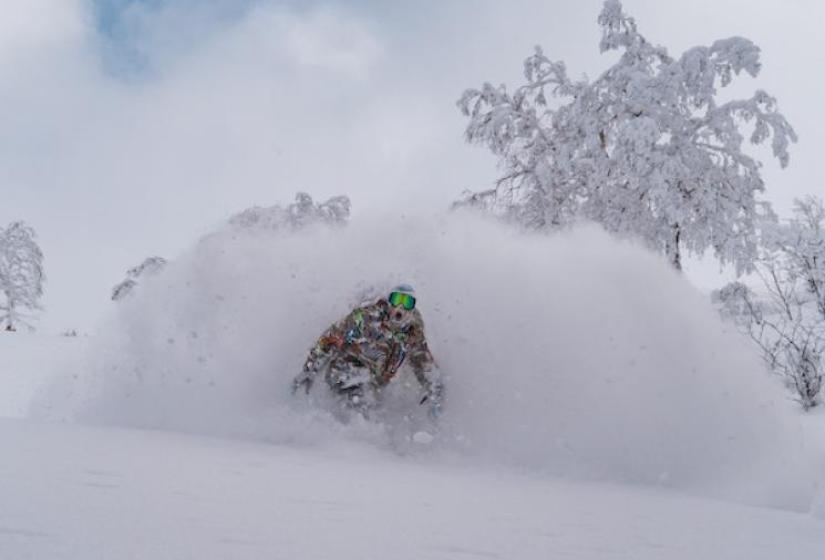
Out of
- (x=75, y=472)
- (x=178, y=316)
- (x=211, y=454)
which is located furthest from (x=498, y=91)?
(x=75, y=472)

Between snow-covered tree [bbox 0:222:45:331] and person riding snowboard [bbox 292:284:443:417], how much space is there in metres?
33.6

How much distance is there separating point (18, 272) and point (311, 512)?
3730 centimetres

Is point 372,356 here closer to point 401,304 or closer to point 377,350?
point 377,350

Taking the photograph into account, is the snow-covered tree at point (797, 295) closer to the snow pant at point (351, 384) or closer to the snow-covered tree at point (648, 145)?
the snow-covered tree at point (648, 145)

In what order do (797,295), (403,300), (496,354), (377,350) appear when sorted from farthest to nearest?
(797,295), (496,354), (377,350), (403,300)

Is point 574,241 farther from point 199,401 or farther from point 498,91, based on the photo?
point 498,91

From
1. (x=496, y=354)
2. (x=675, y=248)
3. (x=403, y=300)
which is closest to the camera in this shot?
(x=403, y=300)

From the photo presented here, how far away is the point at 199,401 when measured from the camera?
252 inches

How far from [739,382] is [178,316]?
584 centimetres

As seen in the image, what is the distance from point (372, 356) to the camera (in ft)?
20.0

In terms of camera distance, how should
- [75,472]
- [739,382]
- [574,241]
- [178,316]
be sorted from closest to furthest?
1. [75,472]
2. [739,382]
3. [178,316]
4. [574,241]

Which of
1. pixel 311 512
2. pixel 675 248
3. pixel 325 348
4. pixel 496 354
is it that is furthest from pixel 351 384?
pixel 675 248

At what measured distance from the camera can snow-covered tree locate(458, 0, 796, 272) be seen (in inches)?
547

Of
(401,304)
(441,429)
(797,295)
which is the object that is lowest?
(441,429)
